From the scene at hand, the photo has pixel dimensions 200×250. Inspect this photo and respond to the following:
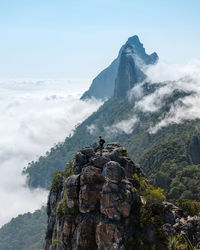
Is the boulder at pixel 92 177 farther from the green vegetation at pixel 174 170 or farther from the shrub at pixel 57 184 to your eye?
the green vegetation at pixel 174 170

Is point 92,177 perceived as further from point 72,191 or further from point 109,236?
point 109,236

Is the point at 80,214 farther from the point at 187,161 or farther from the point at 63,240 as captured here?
the point at 187,161

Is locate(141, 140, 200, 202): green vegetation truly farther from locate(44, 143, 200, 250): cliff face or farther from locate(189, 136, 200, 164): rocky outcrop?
locate(44, 143, 200, 250): cliff face

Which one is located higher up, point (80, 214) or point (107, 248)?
point (80, 214)

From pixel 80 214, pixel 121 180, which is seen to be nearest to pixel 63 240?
pixel 80 214

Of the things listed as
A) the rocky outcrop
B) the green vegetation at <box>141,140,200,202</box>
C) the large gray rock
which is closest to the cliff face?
the large gray rock

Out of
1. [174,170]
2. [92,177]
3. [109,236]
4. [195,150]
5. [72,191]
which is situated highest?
[195,150]

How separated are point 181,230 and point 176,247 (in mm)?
3172

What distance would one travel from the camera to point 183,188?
114562 millimetres

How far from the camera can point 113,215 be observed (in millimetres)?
37781

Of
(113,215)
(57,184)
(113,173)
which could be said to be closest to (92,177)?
(113,173)

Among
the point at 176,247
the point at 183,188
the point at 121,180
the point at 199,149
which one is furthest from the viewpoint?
the point at 199,149

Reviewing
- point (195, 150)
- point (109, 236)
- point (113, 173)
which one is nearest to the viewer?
point (109, 236)

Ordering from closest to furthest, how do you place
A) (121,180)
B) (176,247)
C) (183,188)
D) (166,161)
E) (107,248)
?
1. (176,247)
2. (107,248)
3. (121,180)
4. (183,188)
5. (166,161)
